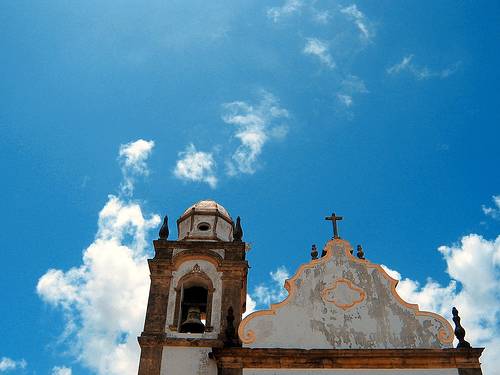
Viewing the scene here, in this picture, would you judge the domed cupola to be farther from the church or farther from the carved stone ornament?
the carved stone ornament

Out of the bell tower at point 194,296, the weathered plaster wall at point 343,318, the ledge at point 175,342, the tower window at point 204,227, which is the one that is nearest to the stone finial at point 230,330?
the bell tower at point 194,296

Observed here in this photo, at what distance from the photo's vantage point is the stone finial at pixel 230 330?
14000mm

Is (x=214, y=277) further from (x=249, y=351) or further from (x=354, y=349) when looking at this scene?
(x=354, y=349)

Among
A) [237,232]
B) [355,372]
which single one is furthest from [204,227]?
[355,372]

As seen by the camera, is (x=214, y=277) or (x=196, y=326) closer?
(x=196, y=326)

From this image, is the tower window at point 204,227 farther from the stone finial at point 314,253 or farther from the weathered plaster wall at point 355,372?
the weathered plaster wall at point 355,372

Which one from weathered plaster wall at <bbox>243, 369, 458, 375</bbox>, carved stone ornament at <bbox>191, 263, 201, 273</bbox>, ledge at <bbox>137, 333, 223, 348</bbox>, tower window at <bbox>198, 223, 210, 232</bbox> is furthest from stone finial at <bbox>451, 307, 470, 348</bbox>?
tower window at <bbox>198, 223, 210, 232</bbox>

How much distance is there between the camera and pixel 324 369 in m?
13.5

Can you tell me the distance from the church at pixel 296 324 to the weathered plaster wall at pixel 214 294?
1.1 inches

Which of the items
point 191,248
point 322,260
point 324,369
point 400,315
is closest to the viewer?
point 324,369

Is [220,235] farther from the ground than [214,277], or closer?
farther from the ground

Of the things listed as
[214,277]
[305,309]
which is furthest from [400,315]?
[214,277]

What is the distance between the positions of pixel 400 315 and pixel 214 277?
5073 millimetres

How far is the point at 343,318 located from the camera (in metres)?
14.4
